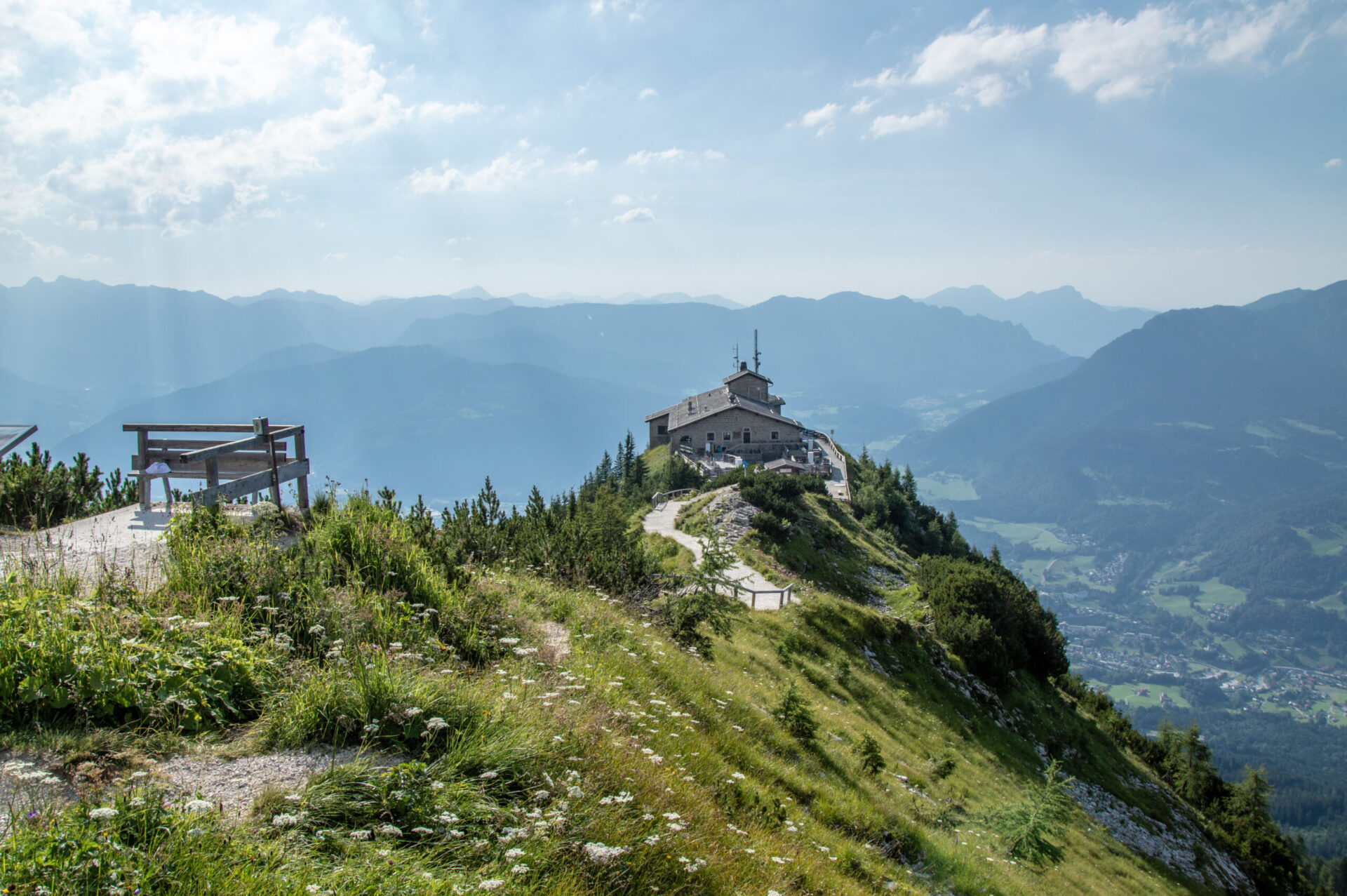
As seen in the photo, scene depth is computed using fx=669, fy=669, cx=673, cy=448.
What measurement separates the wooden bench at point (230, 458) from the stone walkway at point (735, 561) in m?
8.37

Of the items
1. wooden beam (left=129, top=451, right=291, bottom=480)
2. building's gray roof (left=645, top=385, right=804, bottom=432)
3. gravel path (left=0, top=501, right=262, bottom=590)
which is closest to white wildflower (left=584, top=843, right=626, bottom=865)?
gravel path (left=0, top=501, right=262, bottom=590)

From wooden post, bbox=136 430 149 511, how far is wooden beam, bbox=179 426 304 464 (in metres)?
0.62

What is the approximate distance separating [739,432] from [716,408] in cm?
347

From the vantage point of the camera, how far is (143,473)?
11766mm

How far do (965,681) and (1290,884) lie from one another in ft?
53.7

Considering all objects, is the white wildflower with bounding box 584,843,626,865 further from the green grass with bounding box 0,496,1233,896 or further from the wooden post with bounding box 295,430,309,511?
the wooden post with bounding box 295,430,309,511

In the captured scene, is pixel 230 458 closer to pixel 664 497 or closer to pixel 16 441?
pixel 16 441

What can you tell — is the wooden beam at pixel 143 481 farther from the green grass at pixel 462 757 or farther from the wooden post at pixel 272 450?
the green grass at pixel 462 757

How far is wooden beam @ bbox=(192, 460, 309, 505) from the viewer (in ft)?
33.9

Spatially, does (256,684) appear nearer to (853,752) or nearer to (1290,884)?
(853,752)

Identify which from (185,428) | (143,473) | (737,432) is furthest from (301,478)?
(737,432)

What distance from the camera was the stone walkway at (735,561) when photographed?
19.7m

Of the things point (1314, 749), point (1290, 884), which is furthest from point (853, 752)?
point (1314, 749)

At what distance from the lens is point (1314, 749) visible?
155 meters
